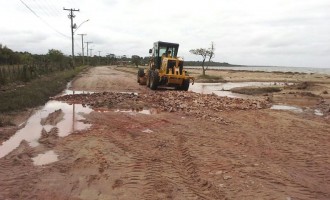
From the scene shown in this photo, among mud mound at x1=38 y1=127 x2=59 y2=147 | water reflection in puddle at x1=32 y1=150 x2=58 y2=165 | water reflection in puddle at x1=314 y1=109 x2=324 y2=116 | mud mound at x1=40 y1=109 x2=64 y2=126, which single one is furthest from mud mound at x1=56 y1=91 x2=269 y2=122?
water reflection in puddle at x1=32 y1=150 x2=58 y2=165

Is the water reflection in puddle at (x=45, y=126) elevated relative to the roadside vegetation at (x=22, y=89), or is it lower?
lower

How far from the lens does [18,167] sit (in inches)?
285

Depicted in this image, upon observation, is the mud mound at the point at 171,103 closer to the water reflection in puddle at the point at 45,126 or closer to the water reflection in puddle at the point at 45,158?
the water reflection in puddle at the point at 45,126

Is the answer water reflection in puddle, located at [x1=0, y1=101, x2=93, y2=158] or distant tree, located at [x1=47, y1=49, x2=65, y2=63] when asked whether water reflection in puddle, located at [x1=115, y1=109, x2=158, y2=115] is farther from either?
distant tree, located at [x1=47, y1=49, x2=65, y2=63]

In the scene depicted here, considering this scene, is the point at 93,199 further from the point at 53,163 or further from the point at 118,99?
the point at 118,99

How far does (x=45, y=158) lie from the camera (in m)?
7.90

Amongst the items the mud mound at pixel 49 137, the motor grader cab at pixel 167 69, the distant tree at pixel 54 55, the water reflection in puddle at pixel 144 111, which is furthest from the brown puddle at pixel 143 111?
the distant tree at pixel 54 55

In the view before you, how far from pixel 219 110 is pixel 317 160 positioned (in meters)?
7.61

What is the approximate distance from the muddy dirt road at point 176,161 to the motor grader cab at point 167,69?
33.5ft

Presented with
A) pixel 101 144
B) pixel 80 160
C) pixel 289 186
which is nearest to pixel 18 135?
pixel 101 144

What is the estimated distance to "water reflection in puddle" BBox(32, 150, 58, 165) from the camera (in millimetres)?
7609

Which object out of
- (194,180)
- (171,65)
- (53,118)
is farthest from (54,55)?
(194,180)

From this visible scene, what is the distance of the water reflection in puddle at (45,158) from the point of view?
25.0 feet

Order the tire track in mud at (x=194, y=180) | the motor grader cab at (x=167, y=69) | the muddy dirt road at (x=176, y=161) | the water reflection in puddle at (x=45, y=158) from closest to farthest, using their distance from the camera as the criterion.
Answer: the tire track in mud at (x=194, y=180)
the muddy dirt road at (x=176, y=161)
the water reflection in puddle at (x=45, y=158)
the motor grader cab at (x=167, y=69)
